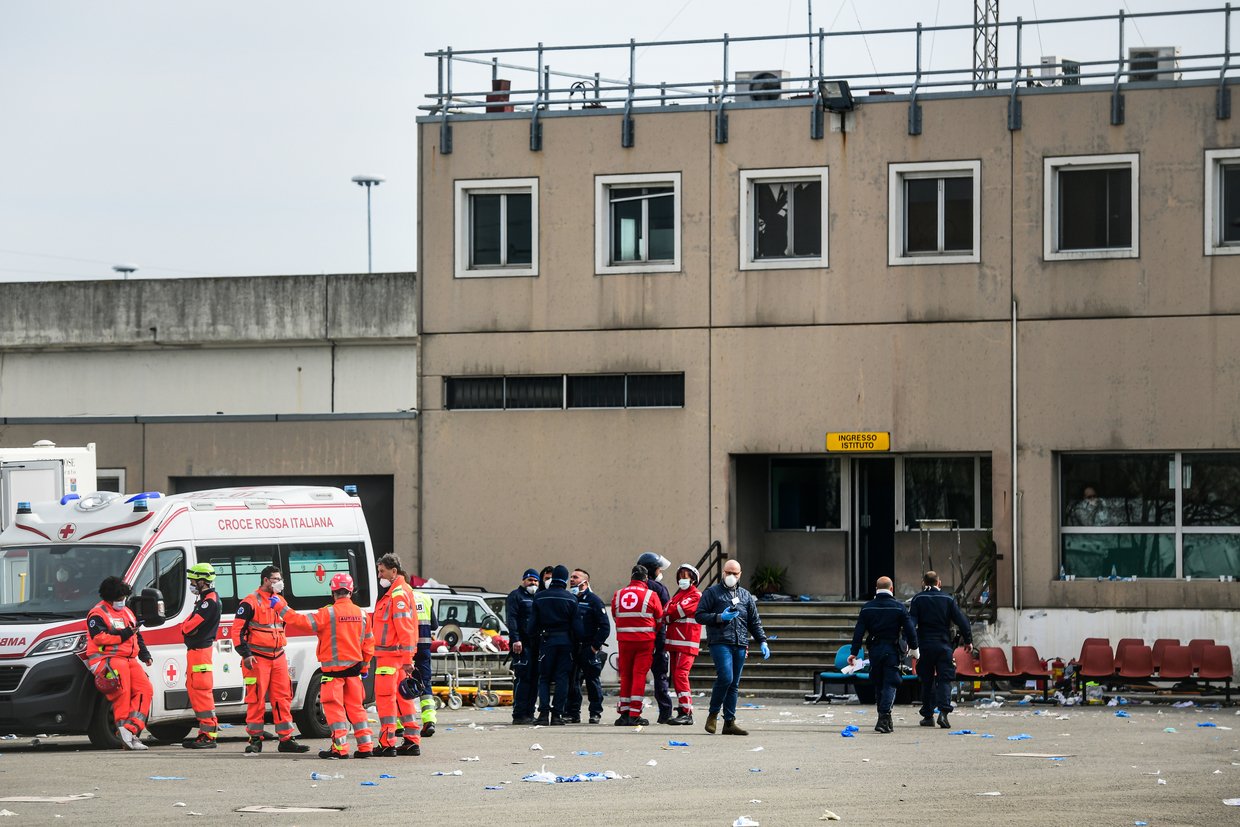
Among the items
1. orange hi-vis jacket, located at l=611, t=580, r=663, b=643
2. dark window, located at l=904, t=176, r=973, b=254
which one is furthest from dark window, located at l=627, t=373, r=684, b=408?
orange hi-vis jacket, located at l=611, t=580, r=663, b=643

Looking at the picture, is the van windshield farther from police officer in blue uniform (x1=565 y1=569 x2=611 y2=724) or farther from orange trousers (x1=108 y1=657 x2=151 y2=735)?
police officer in blue uniform (x1=565 y1=569 x2=611 y2=724)

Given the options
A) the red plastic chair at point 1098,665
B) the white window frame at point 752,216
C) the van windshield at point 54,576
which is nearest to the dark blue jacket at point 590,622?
the van windshield at point 54,576

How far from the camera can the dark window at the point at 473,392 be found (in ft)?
102

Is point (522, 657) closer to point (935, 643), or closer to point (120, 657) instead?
point (935, 643)

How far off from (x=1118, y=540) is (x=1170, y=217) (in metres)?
4.84

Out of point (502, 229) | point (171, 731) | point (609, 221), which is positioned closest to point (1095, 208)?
point (609, 221)

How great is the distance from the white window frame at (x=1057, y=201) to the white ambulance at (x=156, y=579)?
12964 millimetres

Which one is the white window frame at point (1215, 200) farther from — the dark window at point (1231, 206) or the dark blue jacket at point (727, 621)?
the dark blue jacket at point (727, 621)

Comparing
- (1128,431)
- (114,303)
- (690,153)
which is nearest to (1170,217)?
(1128,431)

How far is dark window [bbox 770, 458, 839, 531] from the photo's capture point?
30969 mm

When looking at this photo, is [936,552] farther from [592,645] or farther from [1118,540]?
[592,645]

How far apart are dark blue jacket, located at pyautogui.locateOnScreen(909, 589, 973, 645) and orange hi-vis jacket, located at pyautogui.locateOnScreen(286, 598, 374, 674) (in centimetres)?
699

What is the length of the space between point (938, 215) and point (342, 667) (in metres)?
15.1

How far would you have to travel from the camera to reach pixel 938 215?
29469mm
